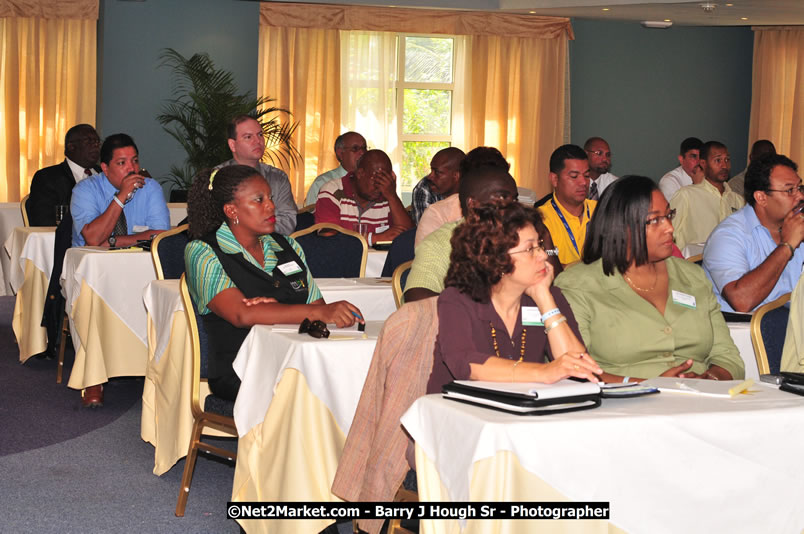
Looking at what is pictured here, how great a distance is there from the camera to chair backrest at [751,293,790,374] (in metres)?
3.12

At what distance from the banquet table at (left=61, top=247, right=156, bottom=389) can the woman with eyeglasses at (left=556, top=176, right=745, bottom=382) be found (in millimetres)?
2900

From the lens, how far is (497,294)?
2604 mm

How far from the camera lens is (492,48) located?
1202cm

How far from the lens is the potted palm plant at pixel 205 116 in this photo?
410 inches

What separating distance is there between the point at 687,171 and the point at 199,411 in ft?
22.0

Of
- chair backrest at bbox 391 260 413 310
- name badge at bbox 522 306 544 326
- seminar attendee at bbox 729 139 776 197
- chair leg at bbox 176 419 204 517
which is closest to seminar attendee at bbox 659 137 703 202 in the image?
seminar attendee at bbox 729 139 776 197

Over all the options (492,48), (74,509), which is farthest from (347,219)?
(492,48)

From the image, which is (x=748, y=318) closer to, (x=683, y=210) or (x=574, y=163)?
(x=574, y=163)

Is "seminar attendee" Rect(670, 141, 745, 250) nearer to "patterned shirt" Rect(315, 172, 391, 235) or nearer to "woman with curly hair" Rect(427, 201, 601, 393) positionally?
"patterned shirt" Rect(315, 172, 391, 235)

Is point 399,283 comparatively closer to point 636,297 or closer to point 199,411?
point 199,411

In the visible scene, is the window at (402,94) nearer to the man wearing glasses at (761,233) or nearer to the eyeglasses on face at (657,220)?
the man wearing glasses at (761,233)

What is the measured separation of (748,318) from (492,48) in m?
8.70

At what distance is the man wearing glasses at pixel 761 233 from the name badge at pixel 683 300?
1.00 metres

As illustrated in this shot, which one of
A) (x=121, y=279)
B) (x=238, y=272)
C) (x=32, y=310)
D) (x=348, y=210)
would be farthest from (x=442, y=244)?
(x=32, y=310)
